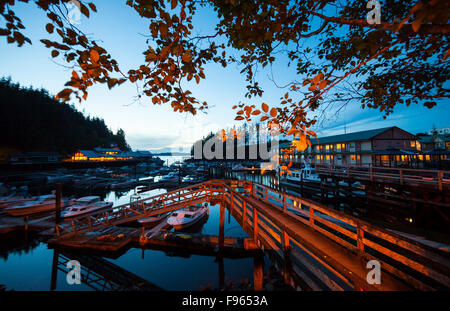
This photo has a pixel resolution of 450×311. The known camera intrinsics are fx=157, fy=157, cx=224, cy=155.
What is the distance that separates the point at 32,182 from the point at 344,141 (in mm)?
65183

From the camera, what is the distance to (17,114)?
55500 mm

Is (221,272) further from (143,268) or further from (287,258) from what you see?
(287,258)

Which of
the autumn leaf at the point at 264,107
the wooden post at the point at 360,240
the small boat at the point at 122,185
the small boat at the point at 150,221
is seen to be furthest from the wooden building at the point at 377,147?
the small boat at the point at 122,185

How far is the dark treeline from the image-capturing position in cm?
5391

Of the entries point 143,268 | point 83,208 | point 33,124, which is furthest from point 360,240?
point 33,124

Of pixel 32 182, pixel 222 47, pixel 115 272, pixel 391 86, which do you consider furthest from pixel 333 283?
pixel 32 182

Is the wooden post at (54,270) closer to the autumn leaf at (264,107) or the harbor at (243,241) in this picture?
the harbor at (243,241)

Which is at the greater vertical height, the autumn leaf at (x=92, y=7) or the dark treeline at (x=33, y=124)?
the dark treeline at (x=33, y=124)

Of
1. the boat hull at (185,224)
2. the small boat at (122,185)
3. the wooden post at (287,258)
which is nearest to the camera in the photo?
the wooden post at (287,258)

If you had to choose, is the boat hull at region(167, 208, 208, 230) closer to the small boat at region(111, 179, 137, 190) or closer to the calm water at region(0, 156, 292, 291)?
the calm water at region(0, 156, 292, 291)

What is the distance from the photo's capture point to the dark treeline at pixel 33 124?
177 ft

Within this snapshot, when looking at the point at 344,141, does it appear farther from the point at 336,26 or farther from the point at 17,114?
the point at 17,114

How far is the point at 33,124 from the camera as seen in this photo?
57312mm

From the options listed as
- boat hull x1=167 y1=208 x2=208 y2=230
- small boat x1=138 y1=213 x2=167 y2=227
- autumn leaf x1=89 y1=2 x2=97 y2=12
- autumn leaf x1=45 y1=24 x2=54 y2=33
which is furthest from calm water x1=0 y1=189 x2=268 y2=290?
autumn leaf x1=89 y1=2 x2=97 y2=12
